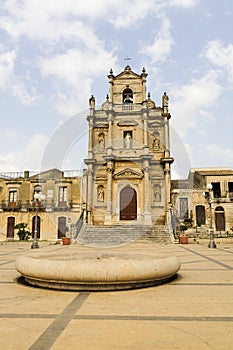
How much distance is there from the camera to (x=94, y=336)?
337cm

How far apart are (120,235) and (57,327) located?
63.2ft

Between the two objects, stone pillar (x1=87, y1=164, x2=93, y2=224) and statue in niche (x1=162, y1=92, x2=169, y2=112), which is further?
statue in niche (x1=162, y1=92, x2=169, y2=112)

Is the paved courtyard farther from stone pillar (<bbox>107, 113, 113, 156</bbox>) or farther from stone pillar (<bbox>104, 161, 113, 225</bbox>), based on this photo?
stone pillar (<bbox>107, 113, 113, 156</bbox>)

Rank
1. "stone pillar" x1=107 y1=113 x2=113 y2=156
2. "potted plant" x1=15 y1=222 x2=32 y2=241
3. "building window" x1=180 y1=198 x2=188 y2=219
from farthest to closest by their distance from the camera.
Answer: "building window" x1=180 y1=198 x2=188 y2=219, "stone pillar" x1=107 y1=113 x2=113 y2=156, "potted plant" x1=15 y1=222 x2=32 y2=241

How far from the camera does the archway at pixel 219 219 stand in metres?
33.5

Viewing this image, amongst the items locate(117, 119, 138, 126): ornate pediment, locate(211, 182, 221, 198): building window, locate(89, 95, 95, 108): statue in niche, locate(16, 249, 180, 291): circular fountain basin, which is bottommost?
locate(16, 249, 180, 291): circular fountain basin

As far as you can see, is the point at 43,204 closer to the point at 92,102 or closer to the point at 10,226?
the point at 10,226

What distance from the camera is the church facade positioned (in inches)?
1100

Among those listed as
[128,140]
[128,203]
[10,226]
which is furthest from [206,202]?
[10,226]

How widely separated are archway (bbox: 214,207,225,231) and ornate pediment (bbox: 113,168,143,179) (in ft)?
37.5

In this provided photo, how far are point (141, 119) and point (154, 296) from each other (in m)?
26.0

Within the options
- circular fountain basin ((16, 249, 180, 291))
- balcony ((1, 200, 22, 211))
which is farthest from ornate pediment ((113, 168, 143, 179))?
circular fountain basin ((16, 249, 180, 291))

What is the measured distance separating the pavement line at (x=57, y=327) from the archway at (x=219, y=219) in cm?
3112

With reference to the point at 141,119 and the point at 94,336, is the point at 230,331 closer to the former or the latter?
the point at 94,336
